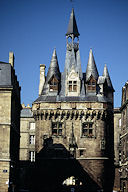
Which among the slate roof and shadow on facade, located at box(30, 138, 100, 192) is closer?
shadow on facade, located at box(30, 138, 100, 192)

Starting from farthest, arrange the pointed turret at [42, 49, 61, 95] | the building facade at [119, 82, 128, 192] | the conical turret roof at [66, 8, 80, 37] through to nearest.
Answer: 1. the conical turret roof at [66, 8, 80, 37]
2. the pointed turret at [42, 49, 61, 95]
3. the building facade at [119, 82, 128, 192]

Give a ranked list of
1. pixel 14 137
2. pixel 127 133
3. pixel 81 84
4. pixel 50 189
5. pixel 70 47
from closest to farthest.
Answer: pixel 14 137, pixel 127 133, pixel 50 189, pixel 81 84, pixel 70 47

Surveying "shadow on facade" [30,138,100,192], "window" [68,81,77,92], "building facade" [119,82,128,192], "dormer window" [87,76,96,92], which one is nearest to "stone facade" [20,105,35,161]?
"shadow on facade" [30,138,100,192]

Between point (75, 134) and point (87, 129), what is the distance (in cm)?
167

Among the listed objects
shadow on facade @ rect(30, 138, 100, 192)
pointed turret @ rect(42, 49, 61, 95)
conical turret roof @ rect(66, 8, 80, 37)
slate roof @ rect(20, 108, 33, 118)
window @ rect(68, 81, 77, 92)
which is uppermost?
conical turret roof @ rect(66, 8, 80, 37)

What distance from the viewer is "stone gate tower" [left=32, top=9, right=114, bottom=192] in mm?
53062

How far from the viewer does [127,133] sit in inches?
1955

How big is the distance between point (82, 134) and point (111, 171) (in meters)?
6.11

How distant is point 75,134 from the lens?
54.2m

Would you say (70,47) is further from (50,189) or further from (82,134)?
(50,189)

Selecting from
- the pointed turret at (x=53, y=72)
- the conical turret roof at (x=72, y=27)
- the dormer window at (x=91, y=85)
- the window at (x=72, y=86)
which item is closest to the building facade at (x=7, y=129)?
the pointed turret at (x=53, y=72)

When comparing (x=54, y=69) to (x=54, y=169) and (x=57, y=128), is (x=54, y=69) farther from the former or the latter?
(x=54, y=169)

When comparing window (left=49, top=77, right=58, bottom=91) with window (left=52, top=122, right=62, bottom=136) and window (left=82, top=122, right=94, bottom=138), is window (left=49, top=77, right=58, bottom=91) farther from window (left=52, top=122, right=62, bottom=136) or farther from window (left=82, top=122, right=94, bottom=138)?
window (left=82, top=122, right=94, bottom=138)

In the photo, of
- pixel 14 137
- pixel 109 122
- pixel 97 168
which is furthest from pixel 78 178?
pixel 14 137
